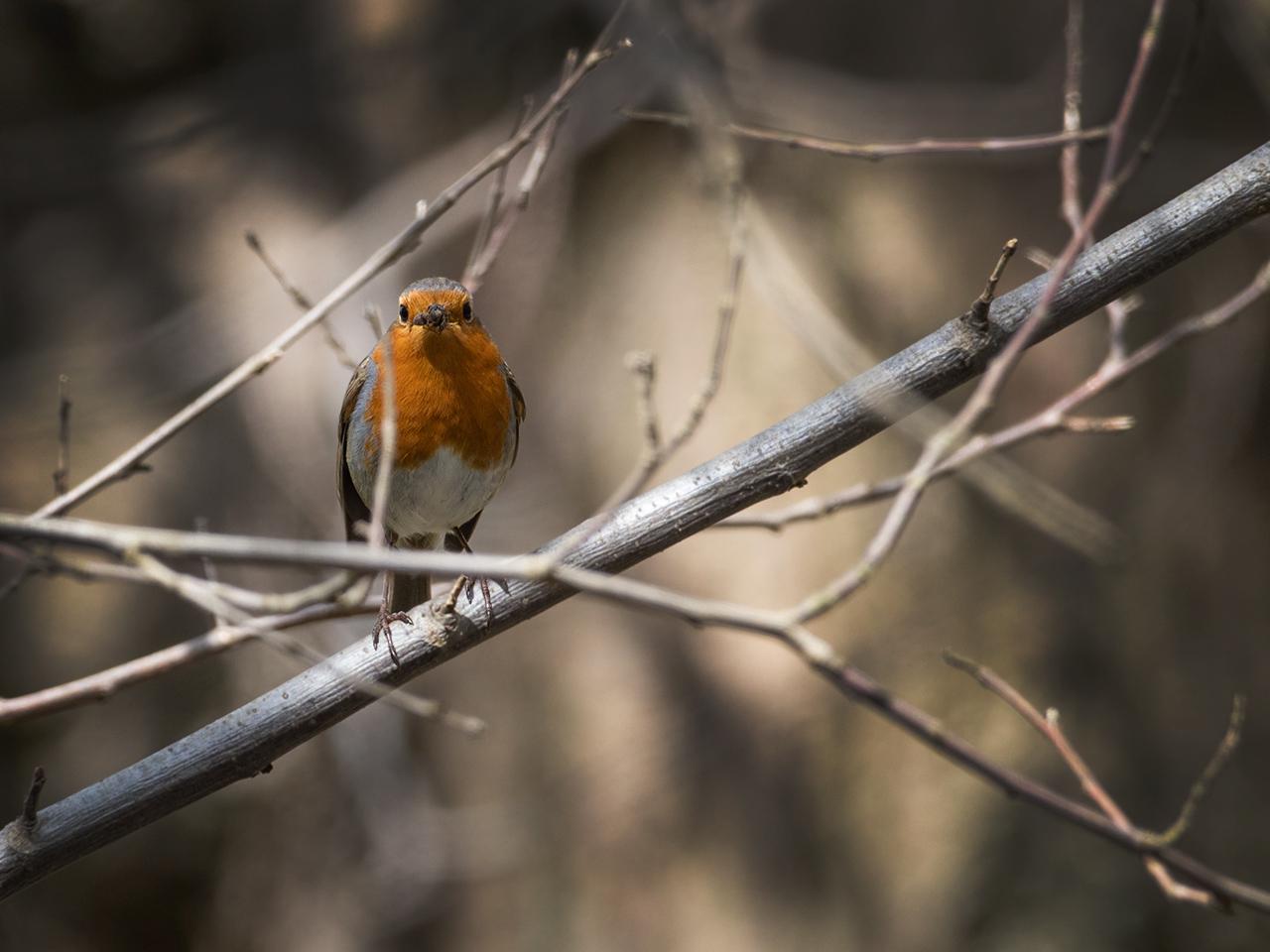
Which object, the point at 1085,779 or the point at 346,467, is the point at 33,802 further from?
the point at 1085,779

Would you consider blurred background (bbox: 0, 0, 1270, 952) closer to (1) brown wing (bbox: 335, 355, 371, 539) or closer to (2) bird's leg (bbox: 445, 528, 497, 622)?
(1) brown wing (bbox: 335, 355, 371, 539)

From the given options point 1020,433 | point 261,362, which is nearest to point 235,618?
point 261,362

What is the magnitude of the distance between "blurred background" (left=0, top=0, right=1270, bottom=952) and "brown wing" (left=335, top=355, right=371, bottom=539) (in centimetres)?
165

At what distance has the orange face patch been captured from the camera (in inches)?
117

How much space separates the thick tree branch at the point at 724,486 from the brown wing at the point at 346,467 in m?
1.10

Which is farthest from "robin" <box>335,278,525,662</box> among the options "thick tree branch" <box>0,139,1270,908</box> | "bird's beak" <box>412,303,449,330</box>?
"thick tree branch" <box>0,139,1270,908</box>

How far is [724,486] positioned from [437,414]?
1.07 metres

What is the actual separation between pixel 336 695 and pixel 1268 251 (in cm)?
432

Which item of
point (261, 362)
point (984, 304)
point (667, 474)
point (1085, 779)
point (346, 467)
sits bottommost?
point (1085, 779)

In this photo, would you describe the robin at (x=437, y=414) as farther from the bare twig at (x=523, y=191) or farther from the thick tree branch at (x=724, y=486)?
the thick tree branch at (x=724, y=486)

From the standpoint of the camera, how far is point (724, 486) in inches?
85.2

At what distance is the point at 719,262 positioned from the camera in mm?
5234

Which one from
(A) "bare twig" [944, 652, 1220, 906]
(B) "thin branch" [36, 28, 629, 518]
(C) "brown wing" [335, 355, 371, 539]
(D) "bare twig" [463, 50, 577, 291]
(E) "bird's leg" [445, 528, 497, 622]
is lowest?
(A) "bare twig" [944, 652, 1220, 906]

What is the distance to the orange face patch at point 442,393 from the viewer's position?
2.97 meters
